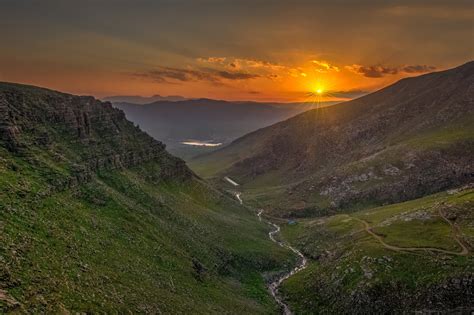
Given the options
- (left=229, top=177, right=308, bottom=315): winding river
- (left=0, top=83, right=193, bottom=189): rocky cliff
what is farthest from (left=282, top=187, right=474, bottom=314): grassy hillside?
(left=0, top=83, right=193, bottom=189): rocky cliff

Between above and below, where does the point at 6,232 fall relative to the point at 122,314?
above

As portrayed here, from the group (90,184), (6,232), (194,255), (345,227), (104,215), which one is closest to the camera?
(6,232)

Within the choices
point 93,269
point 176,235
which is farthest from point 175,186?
point 93,269

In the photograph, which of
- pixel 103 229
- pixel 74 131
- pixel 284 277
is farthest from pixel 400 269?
pixel 74 131

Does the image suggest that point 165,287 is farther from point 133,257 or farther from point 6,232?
point 6,232

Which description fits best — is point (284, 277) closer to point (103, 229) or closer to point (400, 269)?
point (400, 269)

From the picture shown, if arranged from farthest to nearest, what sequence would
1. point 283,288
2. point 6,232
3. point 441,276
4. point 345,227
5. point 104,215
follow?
point 345,227
point 283,288
point 104,215
point 441,276
point 6,232
